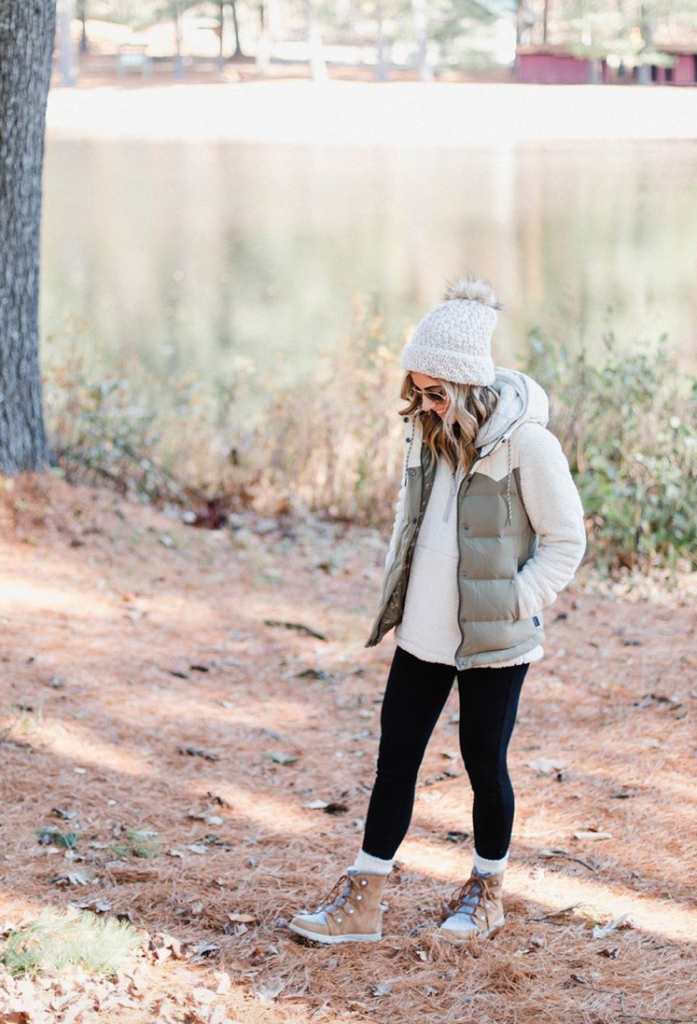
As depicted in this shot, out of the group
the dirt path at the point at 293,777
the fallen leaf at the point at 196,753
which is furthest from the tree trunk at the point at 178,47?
the fallen leaf at the point at 196,753

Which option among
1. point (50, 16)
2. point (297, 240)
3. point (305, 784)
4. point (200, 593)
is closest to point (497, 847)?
point (305, 784)

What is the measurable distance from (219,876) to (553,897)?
102cm

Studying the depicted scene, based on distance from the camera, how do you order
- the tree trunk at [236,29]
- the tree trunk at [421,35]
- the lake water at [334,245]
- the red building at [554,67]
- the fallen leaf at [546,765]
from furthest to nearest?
the tree trunk at [236,29] < the tree trunk at [421,35] < the red building at [554,67] < the lake water at [334,245] < the fallen leaf at [546,765]

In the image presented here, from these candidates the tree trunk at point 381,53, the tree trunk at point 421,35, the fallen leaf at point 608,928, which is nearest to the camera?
the fallen leaf at point 608,928

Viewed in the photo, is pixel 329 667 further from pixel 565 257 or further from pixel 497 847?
pixel 565 257

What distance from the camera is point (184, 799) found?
13.3ft

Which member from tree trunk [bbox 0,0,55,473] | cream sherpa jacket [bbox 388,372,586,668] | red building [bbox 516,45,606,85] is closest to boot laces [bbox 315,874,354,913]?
cream sherpa jacket [bbox 388,372,586,668]

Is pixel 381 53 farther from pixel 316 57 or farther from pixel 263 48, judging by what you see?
pixel 263 48

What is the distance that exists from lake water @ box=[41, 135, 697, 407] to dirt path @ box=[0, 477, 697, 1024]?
267 centimetres

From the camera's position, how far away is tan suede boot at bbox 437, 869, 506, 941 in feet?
10.1

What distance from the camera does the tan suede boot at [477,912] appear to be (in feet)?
10.1

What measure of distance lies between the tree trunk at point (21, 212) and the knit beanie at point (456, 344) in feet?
12.5

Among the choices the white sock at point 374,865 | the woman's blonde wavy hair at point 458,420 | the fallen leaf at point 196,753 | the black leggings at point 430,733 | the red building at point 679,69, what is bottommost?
the fallen leaf at point 196,753

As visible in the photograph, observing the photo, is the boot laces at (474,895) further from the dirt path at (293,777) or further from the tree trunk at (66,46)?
the tree trunk at (66,46)
